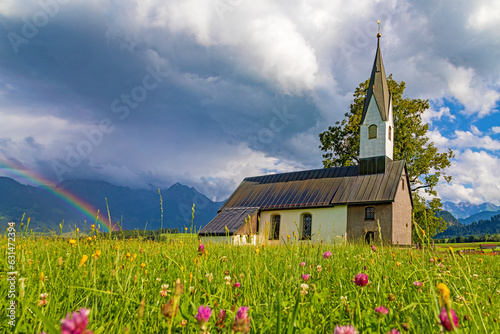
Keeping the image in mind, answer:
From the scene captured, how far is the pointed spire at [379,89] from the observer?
28281 millimetres

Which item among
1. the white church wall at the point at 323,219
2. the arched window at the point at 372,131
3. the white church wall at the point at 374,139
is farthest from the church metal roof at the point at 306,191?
the arched window at the point at 372,131

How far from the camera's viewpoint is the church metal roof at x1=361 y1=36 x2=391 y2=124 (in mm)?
28281

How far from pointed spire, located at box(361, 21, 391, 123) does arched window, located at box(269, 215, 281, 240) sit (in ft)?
39.2

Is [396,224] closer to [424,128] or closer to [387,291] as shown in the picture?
[424,128]

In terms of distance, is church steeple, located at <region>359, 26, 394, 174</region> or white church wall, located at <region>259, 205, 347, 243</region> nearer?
white church wall, located at <region>259, 205, 347, 243</region>

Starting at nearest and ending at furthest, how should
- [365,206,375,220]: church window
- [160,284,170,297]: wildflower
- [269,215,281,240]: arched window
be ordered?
[160,284,170,297]: wildflower < [365,206,375,220]: church window < [269,215,281,240]: arched window

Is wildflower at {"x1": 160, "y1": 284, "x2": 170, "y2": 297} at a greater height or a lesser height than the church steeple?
lesser

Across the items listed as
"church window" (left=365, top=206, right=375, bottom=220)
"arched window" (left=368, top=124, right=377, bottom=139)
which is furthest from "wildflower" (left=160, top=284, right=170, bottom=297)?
"arched window" (left=368, top=124, right=377, bottom=139)

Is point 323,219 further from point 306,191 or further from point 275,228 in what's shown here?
point 275,228

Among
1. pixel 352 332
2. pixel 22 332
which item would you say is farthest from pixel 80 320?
pixel 22 332

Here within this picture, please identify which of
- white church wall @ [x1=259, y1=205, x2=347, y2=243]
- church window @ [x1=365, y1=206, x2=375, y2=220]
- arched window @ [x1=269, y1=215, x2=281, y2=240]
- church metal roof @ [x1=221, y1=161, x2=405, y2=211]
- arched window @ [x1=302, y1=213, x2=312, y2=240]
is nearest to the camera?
church window @ [x1=365, y1=206, x2=375, y2=220]

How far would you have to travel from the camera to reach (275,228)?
98.9 ft

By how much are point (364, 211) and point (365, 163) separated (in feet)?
15.7

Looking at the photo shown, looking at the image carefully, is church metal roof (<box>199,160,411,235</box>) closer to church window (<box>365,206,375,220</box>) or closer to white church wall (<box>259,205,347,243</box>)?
white church wall (<box>259,205,347,243</box>)
